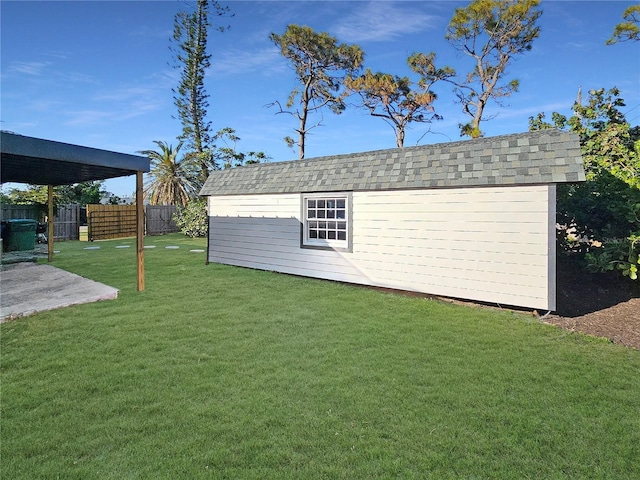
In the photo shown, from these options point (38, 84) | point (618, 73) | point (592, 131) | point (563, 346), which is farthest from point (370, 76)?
point (563, 346)

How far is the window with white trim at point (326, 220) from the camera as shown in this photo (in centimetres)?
744

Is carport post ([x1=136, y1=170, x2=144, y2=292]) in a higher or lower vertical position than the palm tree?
lower

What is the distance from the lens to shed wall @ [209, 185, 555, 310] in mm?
5246

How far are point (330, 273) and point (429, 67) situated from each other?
646 inches

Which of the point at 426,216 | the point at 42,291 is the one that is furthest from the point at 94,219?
the point at 426,216

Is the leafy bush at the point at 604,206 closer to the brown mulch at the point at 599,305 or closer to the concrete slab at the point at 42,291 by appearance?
the brown mulch at the point at 599,305

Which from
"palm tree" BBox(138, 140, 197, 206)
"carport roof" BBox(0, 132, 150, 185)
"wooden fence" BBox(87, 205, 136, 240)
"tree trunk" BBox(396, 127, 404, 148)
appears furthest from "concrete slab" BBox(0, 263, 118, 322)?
"tree trunk" BBox(396, 127, 404, 148)

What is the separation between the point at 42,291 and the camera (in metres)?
5.99

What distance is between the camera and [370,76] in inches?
774

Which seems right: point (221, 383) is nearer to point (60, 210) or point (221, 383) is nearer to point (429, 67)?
point (60, 210)

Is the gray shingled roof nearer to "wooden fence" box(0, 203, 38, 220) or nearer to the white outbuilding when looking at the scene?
the white outbuilding

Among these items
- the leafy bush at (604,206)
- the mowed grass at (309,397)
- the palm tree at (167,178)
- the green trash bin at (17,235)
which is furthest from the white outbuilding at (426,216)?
the palm tree at (167,178)

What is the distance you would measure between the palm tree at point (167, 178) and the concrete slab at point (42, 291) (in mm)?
15020

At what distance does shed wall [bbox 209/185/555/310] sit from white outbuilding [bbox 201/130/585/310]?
0.05 feet
